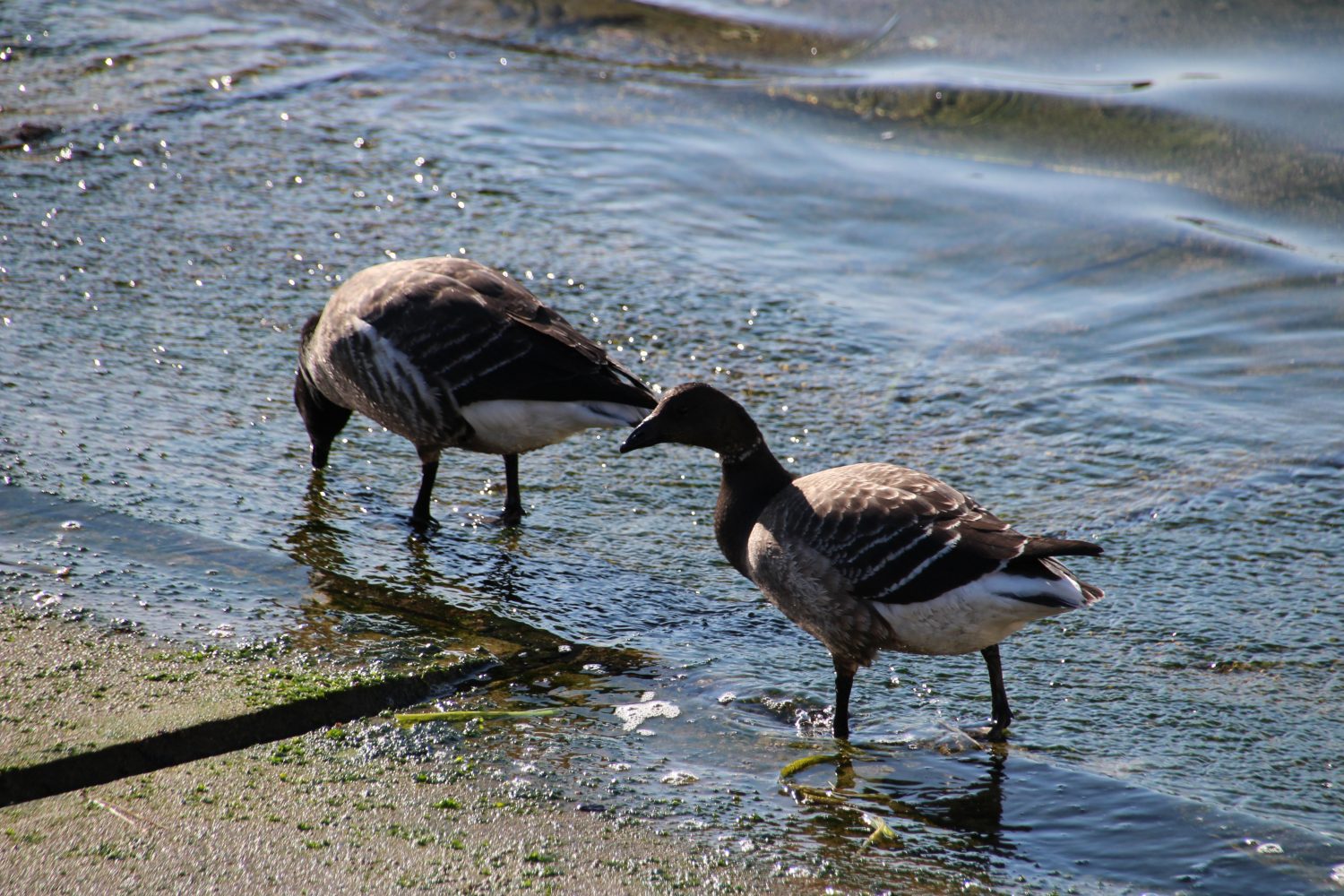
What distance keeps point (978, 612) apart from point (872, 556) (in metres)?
0.43

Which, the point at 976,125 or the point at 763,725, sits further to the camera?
the point at 976,125

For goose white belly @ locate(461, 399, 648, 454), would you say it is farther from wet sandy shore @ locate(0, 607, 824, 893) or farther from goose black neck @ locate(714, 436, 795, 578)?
wet sandy shore @ locate(0, 607, 824, 893)

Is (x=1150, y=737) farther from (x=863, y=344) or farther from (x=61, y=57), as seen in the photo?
(x=61, y=57)

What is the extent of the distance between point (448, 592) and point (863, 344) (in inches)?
128

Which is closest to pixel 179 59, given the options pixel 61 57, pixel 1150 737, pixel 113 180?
pixel 61 57

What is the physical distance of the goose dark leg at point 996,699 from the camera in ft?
14.1

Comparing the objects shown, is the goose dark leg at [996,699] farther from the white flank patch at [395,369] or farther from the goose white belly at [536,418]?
the white flank patch at [395,369]

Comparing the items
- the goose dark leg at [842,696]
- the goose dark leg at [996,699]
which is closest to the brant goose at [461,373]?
the goose dark leg at [842,696]

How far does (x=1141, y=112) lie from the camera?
35.7ft

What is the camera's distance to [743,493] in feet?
16.4

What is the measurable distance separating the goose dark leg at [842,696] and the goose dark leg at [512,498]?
189cm

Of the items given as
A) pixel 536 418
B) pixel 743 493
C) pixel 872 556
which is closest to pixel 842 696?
pixel 872 556

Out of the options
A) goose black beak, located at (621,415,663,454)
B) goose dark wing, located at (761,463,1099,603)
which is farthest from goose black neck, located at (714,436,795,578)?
goose black beak, located at (621,415,663,454)

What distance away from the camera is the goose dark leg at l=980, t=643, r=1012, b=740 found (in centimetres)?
431
